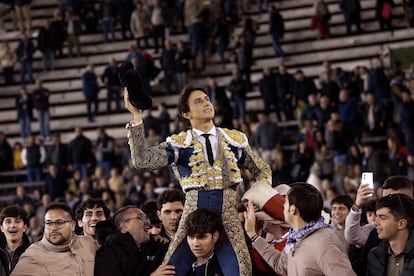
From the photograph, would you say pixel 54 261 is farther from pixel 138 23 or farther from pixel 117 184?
pixel 138 23

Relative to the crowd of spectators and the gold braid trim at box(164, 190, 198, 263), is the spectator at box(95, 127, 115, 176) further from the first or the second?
the gold braid trim at box(164, 190, 198, 263)

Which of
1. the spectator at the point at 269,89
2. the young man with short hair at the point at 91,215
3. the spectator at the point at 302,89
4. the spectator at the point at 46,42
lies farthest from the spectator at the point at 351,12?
the young man with short hair at the point at 91,215

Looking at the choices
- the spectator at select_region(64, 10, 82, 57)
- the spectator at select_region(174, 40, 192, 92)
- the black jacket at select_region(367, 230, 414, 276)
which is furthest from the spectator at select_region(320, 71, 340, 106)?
the black jacket at select_region(367, 230, 414, 276)

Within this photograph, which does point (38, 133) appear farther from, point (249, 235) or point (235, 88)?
point (249, 235)

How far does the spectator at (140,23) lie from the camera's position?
29172 millimetres

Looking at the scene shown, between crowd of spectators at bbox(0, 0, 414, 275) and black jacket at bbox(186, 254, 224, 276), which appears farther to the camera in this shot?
crowd of spectators at bbox(0, 0, 414, 275)

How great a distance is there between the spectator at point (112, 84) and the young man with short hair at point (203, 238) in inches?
691

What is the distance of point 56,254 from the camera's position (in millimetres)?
9844

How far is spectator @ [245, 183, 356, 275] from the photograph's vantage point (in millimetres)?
8688

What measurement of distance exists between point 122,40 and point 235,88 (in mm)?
6000

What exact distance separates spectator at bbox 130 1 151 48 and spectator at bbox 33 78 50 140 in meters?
2.96

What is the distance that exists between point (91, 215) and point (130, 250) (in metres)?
1.00

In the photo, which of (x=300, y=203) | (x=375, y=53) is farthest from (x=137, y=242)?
(x=375, y=53)

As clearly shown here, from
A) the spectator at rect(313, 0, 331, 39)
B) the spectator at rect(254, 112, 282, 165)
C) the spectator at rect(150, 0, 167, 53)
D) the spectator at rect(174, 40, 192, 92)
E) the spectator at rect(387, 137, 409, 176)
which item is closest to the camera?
the spectator at rect(387, 137, 409, 176)
